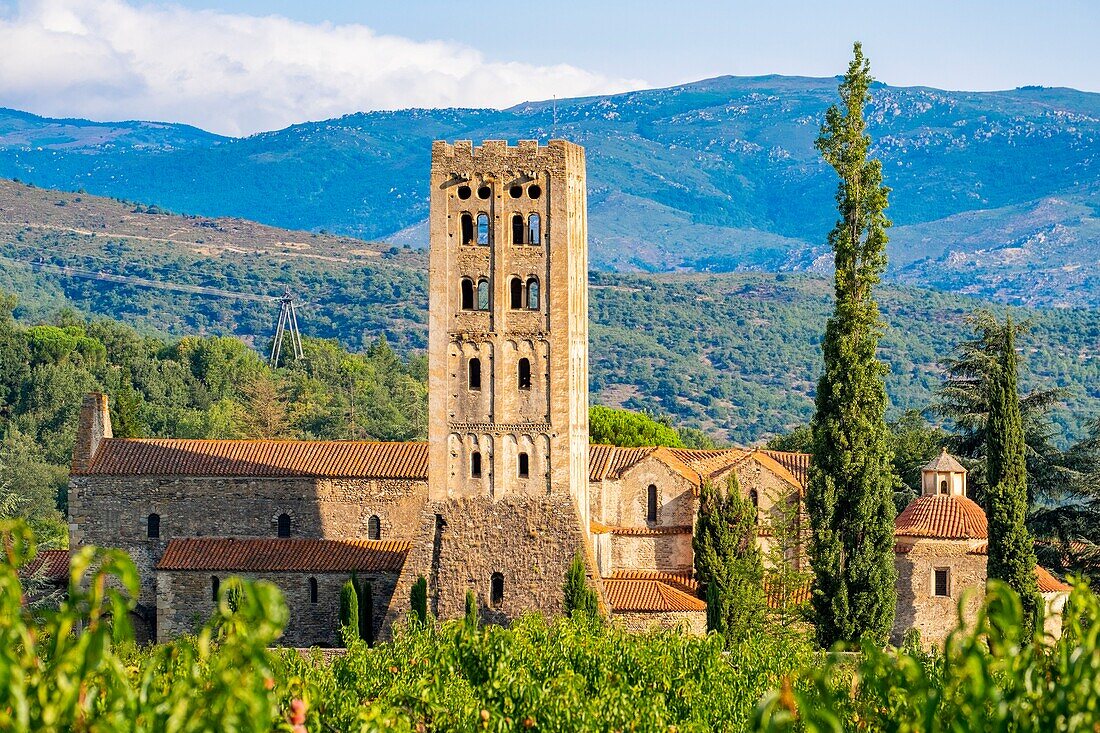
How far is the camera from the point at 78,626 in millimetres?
56969

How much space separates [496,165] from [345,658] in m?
18.5

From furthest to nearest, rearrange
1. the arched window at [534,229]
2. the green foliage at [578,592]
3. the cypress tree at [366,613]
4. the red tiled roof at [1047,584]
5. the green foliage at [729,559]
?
the red tiled roof at [1047,584] < the cypress tree at [366,613] < the arched window at [534,229] < the green foliage at [729,559] < the green foliage at [578,592]

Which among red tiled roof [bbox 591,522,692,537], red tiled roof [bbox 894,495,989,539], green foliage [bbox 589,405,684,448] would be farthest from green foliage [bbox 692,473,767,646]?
green foliage [bbox 589,405,684,448]

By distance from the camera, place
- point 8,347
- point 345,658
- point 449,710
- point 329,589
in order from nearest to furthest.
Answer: point 449,710, point 345,658, point 329,589, point 8,347

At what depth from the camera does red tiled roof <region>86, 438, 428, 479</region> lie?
5909 centimetres

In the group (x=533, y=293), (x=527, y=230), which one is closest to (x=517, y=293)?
(x=533, y=293)

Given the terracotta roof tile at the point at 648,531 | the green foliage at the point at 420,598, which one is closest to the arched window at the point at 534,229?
the terracotta roof tile at the point at 648,531

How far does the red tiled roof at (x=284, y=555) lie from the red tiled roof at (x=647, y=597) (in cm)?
632

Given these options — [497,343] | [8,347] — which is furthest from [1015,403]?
[8,347]

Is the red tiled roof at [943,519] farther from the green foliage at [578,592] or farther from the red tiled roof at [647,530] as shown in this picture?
the green foliage at [578,592]

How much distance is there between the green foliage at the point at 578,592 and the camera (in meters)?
51.5

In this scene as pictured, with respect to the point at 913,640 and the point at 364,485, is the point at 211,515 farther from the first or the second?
the point at 913,640

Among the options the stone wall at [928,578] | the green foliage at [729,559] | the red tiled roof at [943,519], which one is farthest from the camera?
the red tiled roof at [943,519]

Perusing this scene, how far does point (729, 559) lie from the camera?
54.4 metres
